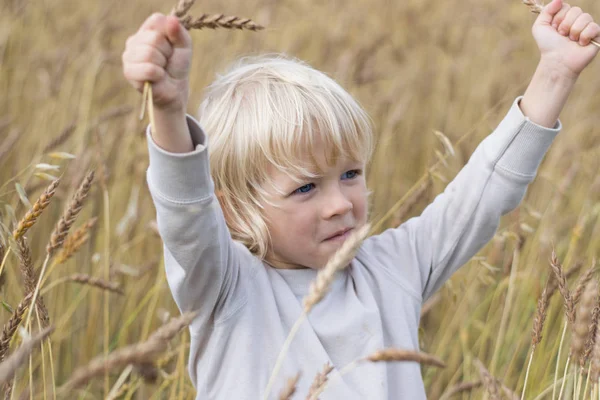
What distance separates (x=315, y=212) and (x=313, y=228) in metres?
0.03

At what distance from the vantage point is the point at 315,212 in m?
1.56

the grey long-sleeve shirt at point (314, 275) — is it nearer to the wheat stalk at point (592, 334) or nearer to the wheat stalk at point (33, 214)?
the wheat stalk at point (33, 214)

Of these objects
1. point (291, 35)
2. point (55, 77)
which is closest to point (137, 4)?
point (291, 35)

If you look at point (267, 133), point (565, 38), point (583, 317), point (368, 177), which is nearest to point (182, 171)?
point (267, 133)

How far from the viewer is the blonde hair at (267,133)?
1.58 meters

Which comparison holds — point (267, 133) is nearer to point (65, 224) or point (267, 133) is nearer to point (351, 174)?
point (351, 174)

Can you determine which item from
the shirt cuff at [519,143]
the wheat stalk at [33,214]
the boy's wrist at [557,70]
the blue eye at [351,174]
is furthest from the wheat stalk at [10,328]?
the boy's wrist at [557,70]

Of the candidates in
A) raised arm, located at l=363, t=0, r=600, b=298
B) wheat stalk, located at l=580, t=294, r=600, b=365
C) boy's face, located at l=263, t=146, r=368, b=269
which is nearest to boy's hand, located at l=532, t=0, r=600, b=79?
raised arm, located at l=363, t=0, r=600, b=298

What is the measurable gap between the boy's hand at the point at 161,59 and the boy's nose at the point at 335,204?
42 cm

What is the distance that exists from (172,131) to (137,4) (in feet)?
11.2

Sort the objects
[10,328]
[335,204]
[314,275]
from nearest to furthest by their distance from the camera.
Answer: [10,328]
[335,204]
[314,275]

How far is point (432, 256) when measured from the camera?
174cm

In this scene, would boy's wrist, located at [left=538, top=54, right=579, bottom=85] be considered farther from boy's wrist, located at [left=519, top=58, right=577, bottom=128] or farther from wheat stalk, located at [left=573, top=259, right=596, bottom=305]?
wheat stalk, located at [left=573, top=259, right=596, bottom=305]

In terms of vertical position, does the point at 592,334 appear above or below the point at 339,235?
above
